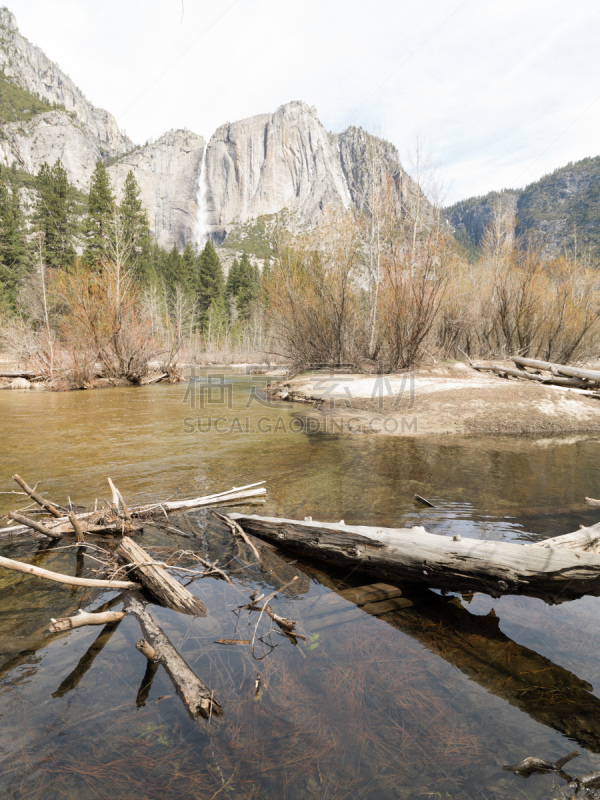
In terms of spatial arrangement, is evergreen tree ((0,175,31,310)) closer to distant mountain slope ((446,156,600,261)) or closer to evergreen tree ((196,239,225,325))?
evergreen tree ((196,239,225,325))

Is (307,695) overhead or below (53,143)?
below

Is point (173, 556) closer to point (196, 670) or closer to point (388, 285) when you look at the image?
point (196, 670)

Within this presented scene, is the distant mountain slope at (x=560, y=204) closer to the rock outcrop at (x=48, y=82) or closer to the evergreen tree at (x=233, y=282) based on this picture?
the evergreen tree at (x=233, y=282)

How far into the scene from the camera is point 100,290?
1702 centimetres

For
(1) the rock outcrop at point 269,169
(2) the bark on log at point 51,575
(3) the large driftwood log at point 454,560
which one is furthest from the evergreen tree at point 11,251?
(1) the rock outcrop at point 269,169

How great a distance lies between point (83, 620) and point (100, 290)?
58.1 ft

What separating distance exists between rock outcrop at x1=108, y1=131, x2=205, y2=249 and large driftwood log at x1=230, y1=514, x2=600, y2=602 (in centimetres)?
12510

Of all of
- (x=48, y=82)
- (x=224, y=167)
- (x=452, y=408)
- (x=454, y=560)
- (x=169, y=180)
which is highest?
(x=48, y=82)

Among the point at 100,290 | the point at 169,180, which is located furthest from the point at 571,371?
the point at 169,180

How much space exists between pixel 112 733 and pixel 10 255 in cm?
4605

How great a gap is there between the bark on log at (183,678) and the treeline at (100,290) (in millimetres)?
15984

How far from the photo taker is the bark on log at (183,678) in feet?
5.70

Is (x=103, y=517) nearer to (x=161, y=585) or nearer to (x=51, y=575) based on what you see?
(x=161, y=585)

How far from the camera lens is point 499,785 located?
58.7 inches
